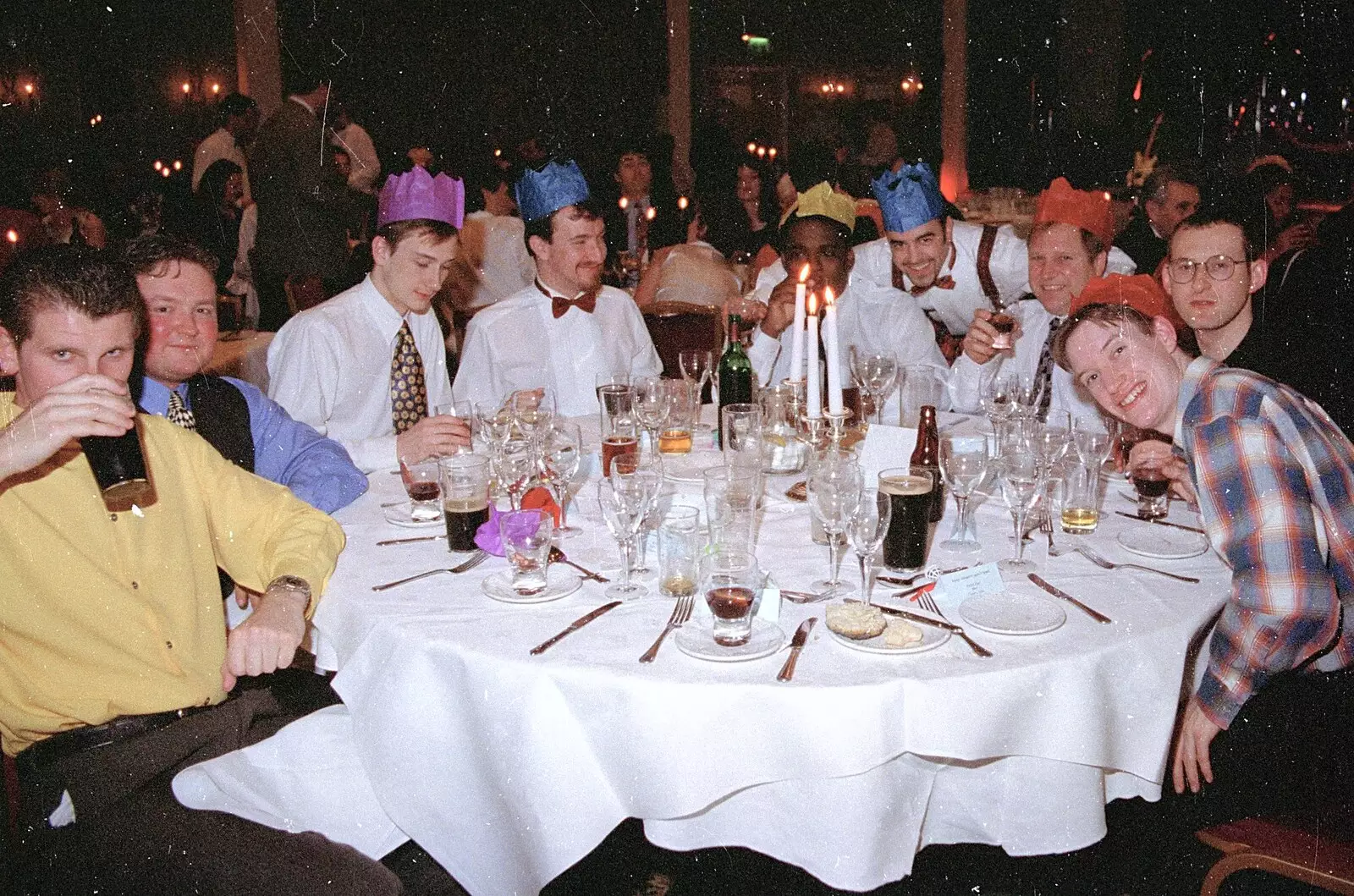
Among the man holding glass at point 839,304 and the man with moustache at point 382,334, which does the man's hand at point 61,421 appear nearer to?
the man with moustache at point 382,334

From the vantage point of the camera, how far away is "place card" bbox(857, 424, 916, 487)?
2240 mm

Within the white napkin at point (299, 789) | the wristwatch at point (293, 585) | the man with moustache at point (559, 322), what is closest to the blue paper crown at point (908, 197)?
the man with moustache at point (559, 322)

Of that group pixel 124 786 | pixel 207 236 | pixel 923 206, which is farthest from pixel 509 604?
pixel 207 236

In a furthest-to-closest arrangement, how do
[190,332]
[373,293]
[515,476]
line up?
1. [373,293]
2. [190,332]
3. [515,476]

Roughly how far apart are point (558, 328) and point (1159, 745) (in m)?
2.95

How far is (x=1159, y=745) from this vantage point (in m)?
1.66

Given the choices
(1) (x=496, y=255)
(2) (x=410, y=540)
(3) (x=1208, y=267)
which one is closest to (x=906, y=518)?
(2) (x=410, y=540)

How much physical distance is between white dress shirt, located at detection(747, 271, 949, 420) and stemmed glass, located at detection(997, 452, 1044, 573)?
2.20 meters

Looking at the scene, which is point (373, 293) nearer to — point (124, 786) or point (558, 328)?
point (558, 328)

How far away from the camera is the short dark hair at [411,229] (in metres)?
3.35

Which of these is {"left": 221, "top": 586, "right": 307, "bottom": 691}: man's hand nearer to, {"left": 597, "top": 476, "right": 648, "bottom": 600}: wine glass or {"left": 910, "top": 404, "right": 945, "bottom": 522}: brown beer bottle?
{"left": 597, "top": 476, "right": 648, "bottom": 600}: wine glass

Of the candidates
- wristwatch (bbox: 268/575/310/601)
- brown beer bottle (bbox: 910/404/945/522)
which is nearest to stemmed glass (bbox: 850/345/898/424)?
brown beer bottle (bbox: 910/404/945/522)

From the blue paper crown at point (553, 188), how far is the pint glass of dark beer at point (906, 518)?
7.42 ft

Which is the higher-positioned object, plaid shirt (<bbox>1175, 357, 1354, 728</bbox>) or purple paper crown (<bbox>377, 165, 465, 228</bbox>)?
purple paper crown (<bbox>377, 165, 465, 228</bbox>)
